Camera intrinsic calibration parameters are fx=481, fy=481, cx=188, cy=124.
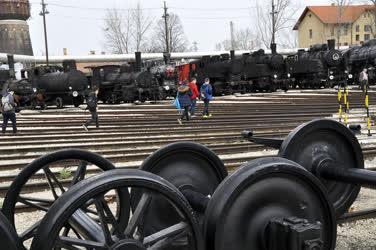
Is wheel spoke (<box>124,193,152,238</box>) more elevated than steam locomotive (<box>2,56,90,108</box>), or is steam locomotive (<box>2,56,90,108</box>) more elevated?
steam locomotive (<box>2,56,90,108</box>)

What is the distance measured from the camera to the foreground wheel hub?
2.64m

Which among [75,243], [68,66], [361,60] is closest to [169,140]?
[75,243]

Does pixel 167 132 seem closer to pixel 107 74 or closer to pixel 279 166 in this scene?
pixel 279 166

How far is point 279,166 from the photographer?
10.1 ft

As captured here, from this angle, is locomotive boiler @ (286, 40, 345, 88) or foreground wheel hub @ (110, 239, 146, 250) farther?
locomotive boiler @ (286, 40, 345, 88)

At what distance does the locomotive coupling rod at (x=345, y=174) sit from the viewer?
3.91m

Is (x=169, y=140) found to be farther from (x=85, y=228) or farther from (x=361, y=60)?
(x=361, y=60)

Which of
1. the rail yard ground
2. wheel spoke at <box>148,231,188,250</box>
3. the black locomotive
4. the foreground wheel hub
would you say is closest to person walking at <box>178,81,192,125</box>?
the rail yard ground

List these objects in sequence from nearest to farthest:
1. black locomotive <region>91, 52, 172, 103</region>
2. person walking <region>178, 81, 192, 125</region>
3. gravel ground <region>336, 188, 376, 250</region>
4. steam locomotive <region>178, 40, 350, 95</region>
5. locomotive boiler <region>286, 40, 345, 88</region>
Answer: gravel ground <region>336, 188, 376, 250</region>, person walking <region>178, 81, 192, 125</region>, black locomotive <region>91, 52, 172, 103</region>, steam locomotive <region>178, 40, 350, 95</region>, locomotive boiler <region>286, 40, 345, 88</region>

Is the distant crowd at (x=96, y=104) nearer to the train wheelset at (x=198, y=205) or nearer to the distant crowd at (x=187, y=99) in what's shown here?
the distant crowd at (x=187, y=99)

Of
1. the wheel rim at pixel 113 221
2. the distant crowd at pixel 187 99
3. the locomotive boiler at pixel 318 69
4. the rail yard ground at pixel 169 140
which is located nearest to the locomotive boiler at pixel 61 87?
the rail yard ground at pixel 169 140

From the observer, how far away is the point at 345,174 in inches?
163

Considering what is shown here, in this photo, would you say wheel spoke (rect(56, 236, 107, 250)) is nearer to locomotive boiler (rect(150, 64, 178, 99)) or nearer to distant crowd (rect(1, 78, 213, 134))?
distant crowd (rect(1, 78, 213, 134))

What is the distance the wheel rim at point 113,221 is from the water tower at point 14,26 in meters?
70.6
